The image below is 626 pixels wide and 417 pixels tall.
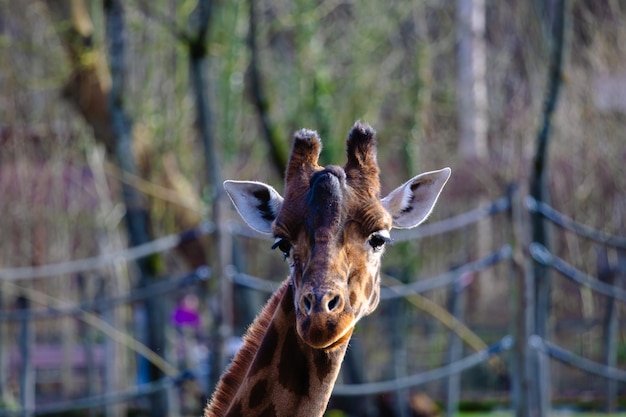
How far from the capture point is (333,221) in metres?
3.88

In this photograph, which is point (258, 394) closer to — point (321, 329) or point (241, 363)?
point (241, 363)

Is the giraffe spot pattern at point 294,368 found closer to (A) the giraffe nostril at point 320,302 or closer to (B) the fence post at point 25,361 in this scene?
(A) the giraffe nostril at point 320,302

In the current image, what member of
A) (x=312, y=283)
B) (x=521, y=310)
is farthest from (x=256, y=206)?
(x=521, y=310)

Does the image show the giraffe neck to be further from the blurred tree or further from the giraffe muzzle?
the blurred tree

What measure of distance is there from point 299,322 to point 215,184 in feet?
15.4

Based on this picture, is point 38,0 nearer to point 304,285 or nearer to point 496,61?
point 496,61

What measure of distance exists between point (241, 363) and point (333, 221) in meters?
0.66

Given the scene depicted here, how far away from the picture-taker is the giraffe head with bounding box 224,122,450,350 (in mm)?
3621

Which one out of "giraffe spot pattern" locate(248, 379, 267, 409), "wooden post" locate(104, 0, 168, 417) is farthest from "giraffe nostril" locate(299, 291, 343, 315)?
"wooden post" locate(104, 0, 168, 417)

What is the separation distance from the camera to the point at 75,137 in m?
15.1

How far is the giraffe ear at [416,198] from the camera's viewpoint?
4500 mm

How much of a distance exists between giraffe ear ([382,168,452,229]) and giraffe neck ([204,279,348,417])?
65 cm

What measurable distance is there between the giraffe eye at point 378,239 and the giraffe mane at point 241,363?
0.33 metres

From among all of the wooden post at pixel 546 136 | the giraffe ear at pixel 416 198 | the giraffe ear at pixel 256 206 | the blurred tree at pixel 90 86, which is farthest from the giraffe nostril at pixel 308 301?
the blurred tree at pixel 90 86
